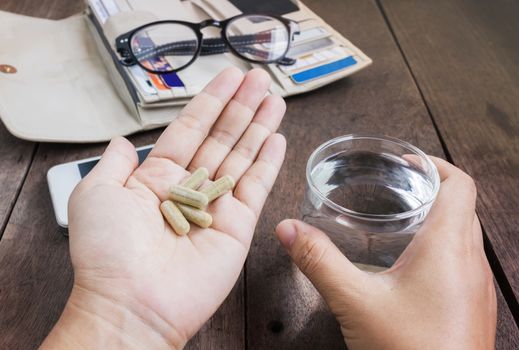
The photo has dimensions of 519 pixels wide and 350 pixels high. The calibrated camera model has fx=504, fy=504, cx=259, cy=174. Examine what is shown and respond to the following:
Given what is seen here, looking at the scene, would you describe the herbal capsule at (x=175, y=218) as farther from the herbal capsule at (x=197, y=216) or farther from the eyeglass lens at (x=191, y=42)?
the eyeglass lens at (x=191, y=42)

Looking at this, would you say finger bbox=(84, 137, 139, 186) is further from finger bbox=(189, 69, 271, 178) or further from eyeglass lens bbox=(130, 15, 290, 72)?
eyeglass lens bbox=(130, 15, 290, 72)

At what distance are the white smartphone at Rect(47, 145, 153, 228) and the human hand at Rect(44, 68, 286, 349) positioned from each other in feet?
0.41

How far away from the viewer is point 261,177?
75 cm

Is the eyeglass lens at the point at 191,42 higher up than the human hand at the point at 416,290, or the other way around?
the human hand at the point at 416,290

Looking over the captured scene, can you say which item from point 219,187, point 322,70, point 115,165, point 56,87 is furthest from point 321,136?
point 56,87

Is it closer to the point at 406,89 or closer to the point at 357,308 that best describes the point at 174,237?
the point at 357,308

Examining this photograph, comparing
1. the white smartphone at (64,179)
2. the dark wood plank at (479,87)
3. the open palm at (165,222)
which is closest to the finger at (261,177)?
the open palm at (165,222)

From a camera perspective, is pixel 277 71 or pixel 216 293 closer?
pixel 216 293

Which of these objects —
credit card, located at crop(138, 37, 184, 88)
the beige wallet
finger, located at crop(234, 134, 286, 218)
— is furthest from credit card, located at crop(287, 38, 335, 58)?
finger, located at crop(234, 134, 286, 218)

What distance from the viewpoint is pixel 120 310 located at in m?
0.58

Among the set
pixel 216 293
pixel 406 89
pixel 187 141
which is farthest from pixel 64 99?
pixel 406 89

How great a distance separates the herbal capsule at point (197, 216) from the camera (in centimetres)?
68

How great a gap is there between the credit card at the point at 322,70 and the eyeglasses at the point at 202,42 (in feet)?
0.17

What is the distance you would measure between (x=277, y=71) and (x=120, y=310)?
2.15 ft
